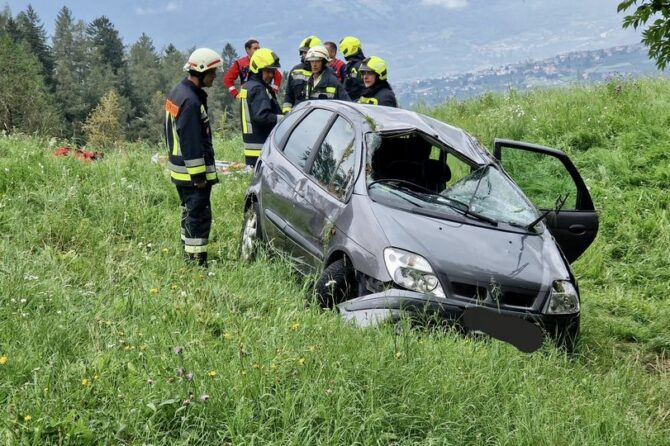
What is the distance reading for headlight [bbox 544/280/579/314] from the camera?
168 inches

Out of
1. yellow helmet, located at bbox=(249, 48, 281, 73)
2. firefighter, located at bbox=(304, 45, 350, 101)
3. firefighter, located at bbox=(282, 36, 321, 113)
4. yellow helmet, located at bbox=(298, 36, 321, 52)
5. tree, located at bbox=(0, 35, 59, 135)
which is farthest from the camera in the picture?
tree, located at bbox=(0, 35, 59, 135)

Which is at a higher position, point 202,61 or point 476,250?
point 202,61

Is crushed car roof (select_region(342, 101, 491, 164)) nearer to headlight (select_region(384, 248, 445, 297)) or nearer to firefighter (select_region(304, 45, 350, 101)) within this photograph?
headlight (select_region(384, 248, 445, 297))

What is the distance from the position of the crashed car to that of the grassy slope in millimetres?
274

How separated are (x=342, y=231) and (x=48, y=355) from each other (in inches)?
84.1

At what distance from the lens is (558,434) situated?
3041mm

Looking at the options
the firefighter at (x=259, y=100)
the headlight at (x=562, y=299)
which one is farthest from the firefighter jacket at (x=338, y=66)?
the headlight at (x=562, y=299)

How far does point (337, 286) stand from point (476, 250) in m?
0.98

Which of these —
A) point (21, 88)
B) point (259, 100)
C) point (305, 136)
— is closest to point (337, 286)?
point (305, 136)

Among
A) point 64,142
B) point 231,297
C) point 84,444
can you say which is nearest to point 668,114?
point 231,297

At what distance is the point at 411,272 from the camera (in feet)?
13.6

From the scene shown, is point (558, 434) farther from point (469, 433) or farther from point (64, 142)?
point (64, 142)

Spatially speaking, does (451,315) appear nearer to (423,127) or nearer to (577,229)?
(577,229)

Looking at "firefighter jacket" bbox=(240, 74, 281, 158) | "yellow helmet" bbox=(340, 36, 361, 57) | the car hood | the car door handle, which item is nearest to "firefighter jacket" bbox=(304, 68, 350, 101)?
"firefighter jacket" bbox=(240, 74, 281, 158)
